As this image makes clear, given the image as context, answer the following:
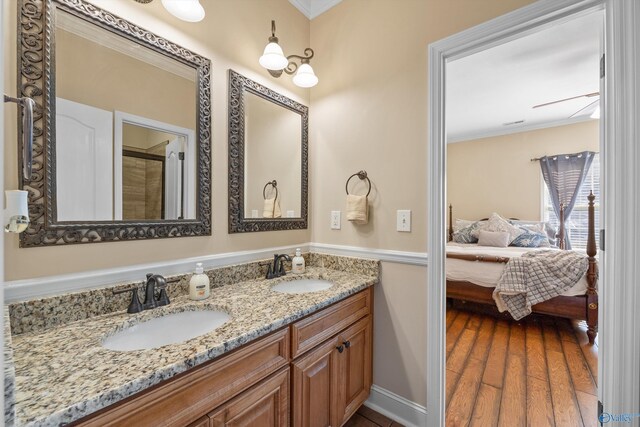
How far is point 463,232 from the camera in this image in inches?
187

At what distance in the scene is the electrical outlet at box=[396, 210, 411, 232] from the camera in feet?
5.24

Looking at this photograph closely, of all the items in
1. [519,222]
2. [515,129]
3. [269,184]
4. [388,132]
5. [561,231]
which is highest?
[515,129]

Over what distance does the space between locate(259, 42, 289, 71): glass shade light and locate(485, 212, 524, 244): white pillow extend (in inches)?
166

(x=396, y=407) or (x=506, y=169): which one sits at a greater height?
(x=506, y=169)

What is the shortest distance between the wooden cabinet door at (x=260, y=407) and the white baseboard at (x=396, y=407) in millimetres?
806

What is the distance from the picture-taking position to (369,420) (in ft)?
5.33

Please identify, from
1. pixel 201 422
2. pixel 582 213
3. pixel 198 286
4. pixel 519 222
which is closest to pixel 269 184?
pixel 198 286

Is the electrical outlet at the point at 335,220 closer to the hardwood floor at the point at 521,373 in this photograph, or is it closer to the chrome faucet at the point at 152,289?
the chrome faucet at the point at 152,289

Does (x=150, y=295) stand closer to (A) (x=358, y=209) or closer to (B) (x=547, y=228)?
(A) (x=358, y=209)

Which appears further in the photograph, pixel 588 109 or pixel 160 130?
pixel 588 109

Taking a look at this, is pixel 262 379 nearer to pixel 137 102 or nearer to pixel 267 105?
pixel 137 102

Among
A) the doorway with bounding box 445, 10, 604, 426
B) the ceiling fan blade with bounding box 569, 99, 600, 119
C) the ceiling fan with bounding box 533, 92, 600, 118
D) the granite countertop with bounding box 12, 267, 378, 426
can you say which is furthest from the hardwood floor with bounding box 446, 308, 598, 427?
the ceiling fan blade with bounding box 569, 99, 600, 119

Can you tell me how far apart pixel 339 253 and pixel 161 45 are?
146 centimetres

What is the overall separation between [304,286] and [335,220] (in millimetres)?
491
